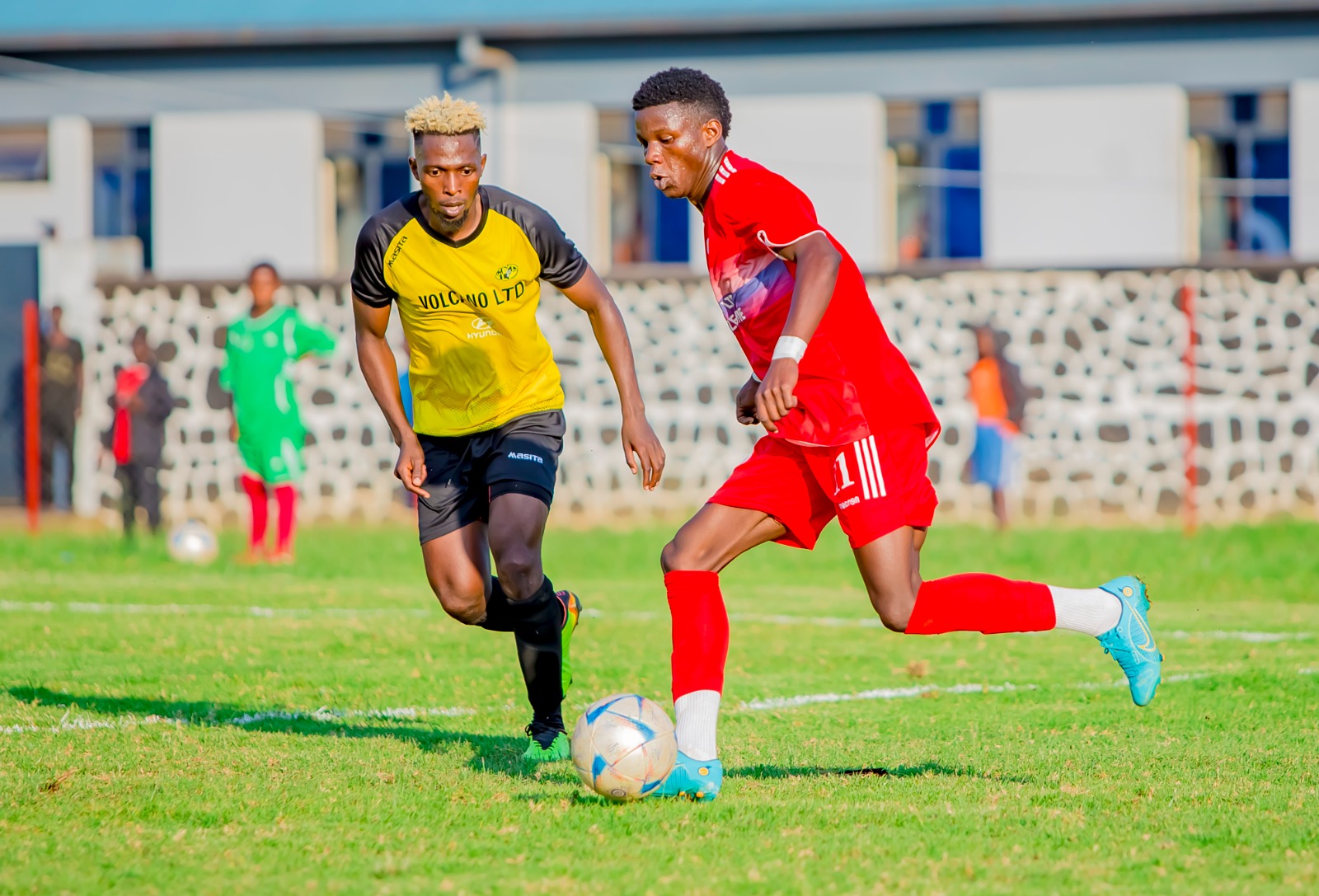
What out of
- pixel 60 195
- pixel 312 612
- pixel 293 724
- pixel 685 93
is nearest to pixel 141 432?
pixel 312 612

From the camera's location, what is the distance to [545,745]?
237 inches

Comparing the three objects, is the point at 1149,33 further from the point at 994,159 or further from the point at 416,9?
the point at 416,9

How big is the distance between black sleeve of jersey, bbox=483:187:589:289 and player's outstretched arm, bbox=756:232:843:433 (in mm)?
1372

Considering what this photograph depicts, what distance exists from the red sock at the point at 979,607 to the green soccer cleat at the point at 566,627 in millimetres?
1490

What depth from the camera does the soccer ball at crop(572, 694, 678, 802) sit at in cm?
501

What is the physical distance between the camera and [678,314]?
18.6m

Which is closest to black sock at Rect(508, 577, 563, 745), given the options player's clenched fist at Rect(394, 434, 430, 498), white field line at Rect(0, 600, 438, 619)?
player's clenched fist at Rect(394, 434, 430, 498)

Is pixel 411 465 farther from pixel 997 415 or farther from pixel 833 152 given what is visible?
pixel 833 152

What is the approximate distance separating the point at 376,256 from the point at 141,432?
11349 millimetres

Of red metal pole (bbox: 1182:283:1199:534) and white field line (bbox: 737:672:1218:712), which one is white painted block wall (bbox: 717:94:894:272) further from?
white field line (bbox: 737:672:1218:712)

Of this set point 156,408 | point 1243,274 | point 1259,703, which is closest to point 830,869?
point 1259,703

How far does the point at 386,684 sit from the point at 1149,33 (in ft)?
51.8

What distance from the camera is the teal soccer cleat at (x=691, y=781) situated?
512cm

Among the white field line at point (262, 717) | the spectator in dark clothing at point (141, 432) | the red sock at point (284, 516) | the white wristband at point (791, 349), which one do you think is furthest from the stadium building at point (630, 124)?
the white wristband at point (791, 349)
